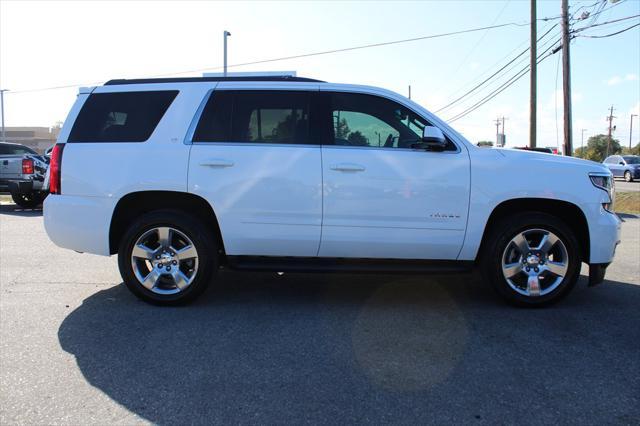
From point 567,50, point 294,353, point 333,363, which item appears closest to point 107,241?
point 294,353

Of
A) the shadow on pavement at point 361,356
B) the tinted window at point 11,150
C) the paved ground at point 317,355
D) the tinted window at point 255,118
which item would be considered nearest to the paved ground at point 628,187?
the paved ground at point 317,355

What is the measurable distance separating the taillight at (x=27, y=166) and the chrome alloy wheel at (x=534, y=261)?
1292 centimetres

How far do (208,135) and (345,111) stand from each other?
52.0 inches

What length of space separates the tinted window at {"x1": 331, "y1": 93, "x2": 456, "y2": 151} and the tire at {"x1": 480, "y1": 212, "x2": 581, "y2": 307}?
1.21m

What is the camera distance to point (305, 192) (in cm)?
459

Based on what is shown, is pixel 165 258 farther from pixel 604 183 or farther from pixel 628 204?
pixel 628 204

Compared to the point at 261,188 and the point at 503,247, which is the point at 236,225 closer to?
the point at 261,188

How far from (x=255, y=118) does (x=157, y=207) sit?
130cm

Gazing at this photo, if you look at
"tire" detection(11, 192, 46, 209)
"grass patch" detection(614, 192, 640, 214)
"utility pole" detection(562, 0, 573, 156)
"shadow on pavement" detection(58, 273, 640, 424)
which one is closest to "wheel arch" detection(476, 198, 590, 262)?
"shadow on pavement" detection(58, 273, 640, 424)

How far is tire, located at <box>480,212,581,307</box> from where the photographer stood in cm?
467

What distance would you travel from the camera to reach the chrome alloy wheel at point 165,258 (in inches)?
188

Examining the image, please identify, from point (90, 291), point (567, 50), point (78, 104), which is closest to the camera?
point (78, 104)

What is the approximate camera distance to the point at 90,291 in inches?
212

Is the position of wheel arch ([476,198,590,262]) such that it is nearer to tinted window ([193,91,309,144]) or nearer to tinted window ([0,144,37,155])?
tinted window ([193,91,309,144])
